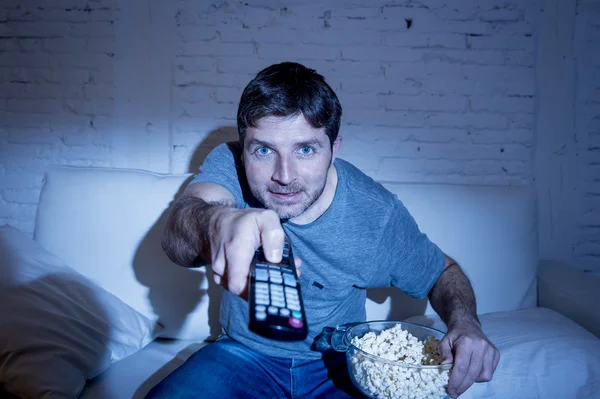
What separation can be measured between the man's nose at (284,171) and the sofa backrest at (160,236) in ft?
1.81

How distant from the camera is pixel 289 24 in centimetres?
177

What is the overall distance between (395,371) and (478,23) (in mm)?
1486

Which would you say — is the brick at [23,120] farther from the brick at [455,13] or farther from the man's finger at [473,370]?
the man's finger at [473,370]

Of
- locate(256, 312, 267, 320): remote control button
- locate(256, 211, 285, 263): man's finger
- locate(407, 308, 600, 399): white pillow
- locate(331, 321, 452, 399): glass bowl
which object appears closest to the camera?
locate(256, 312, 267, 320): remote control button

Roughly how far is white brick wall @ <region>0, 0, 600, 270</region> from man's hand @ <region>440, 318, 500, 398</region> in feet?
3.11

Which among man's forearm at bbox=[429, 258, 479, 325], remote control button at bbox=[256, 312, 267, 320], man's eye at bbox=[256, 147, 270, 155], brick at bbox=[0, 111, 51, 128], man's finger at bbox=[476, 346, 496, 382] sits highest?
brick at bbox=[0, 111, 51, 128]

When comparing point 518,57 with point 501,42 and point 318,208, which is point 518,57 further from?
point 318,208

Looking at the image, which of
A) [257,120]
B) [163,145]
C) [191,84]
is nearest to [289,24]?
[191,84]

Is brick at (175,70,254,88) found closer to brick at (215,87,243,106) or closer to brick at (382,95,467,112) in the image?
brick at (215,87,243,106)

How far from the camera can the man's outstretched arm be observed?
872 mm

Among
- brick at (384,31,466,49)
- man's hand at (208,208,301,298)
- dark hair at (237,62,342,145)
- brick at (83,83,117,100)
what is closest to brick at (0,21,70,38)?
brick at (83,83,117,100)

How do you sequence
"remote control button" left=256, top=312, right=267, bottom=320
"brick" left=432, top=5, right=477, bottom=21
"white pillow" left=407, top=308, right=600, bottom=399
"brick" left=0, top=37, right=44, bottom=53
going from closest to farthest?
"remote control button" left=256, top=312, right=267, bottom=320, "white pillow" left=407, top=308, right=600, bottom=399, "brick" left=432, top=5, right=477, bottom=21, "brick" left=0, top=37, right=44, bottom=53

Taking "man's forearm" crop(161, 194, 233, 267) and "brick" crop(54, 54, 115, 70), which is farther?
"brick" crop(54, 54, 115, 70)

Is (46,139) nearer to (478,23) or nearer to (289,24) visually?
(289,24)
